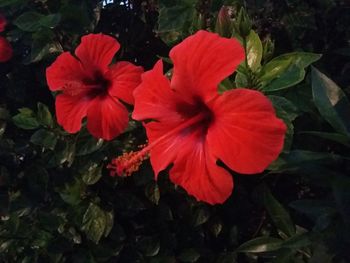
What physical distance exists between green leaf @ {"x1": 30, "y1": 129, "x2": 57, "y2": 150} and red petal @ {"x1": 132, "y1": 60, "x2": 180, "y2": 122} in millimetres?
450

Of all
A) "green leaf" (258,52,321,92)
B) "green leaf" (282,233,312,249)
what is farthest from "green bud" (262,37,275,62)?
"green leaf" (282,233,312,249)

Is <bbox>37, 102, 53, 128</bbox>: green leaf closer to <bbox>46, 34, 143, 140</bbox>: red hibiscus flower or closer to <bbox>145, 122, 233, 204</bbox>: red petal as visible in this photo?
<bbox>46, 34, 143, 140</bbox>: red hibiscus flower

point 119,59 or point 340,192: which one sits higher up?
point 119,59

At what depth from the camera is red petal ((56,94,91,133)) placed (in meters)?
Result: 1.37

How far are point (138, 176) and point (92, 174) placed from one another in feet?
0.40

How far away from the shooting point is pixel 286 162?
1206 millimetres

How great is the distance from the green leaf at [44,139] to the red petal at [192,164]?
0.49m

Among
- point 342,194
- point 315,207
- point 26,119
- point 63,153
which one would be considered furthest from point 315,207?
point 26,119

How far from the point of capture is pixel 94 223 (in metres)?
1.53

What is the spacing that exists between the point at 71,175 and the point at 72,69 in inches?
12.7

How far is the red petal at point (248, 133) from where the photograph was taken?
0.95 m

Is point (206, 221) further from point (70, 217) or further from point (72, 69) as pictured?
point (72, 69)

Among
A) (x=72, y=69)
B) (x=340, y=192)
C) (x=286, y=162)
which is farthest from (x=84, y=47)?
(x=340, y=192)

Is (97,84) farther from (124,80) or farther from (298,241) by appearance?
(298,241)
